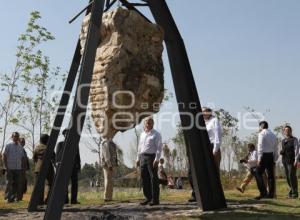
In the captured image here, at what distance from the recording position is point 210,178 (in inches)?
296

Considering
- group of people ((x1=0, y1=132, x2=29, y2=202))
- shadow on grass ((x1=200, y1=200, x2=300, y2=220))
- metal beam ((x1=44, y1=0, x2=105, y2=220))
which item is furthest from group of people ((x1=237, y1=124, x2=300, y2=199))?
group of people ((x1=0, y1=132, x2=29, y2=202))

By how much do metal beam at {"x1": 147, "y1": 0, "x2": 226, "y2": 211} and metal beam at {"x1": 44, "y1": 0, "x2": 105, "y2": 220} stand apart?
5.63 ft

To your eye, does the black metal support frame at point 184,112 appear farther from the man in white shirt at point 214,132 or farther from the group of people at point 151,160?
the man in white shirt at point 214,132

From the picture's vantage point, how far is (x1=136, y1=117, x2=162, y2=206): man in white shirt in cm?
865

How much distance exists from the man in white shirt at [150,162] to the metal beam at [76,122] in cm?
295

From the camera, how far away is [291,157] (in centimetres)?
1020

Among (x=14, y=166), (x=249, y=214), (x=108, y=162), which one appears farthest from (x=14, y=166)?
(x=249, y=214)

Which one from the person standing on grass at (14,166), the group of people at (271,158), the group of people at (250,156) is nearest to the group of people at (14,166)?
the person standing on grass at (14,166)

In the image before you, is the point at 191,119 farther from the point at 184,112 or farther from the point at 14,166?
the point at 14,166

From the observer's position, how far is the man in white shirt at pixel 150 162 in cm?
865

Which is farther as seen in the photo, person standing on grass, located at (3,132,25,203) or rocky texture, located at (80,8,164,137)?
person standing on grass, located at (3,132,25,203)

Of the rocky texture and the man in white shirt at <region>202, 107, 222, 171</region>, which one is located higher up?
the rocky texture

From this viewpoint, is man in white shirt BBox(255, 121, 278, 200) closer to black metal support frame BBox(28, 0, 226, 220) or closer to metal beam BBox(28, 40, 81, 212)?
black metal support frame BBox(28, 0, 226, 220)

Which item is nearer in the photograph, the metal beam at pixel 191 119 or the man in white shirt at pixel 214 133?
the metal beam at pixel 191 119
